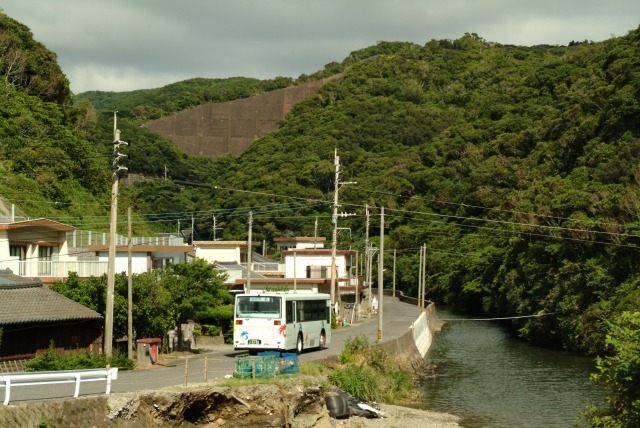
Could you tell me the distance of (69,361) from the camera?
83.9ft

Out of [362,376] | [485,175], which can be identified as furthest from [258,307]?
[485,175]

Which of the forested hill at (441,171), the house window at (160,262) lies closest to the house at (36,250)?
→ the house window at (160,262)

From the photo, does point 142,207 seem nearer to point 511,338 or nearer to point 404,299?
point 404,299

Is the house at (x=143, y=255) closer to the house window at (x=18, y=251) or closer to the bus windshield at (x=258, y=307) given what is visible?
the house window at (x=18, y=251)

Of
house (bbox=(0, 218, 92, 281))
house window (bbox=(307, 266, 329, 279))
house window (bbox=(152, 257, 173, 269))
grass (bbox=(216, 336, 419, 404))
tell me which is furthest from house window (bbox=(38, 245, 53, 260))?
house window (bbox=(307, 266, 329, 279))

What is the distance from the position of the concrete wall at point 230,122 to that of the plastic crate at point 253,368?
526 ft

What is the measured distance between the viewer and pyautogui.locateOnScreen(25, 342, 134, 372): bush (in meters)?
24.9

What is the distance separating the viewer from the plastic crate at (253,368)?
24984 millimetres

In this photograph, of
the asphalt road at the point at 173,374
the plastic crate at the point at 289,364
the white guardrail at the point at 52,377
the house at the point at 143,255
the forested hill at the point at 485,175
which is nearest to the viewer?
the white guardrail at the point at 52,377

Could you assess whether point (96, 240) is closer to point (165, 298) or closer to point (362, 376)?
point (165, 298)

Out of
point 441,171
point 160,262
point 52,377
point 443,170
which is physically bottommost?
point 52,377

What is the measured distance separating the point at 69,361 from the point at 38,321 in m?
1.80

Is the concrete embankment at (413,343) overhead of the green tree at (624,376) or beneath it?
beneath

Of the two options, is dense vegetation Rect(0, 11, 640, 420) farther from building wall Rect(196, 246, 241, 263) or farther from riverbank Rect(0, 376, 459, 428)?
riverbank Rect(0, 376, 459, 428)
